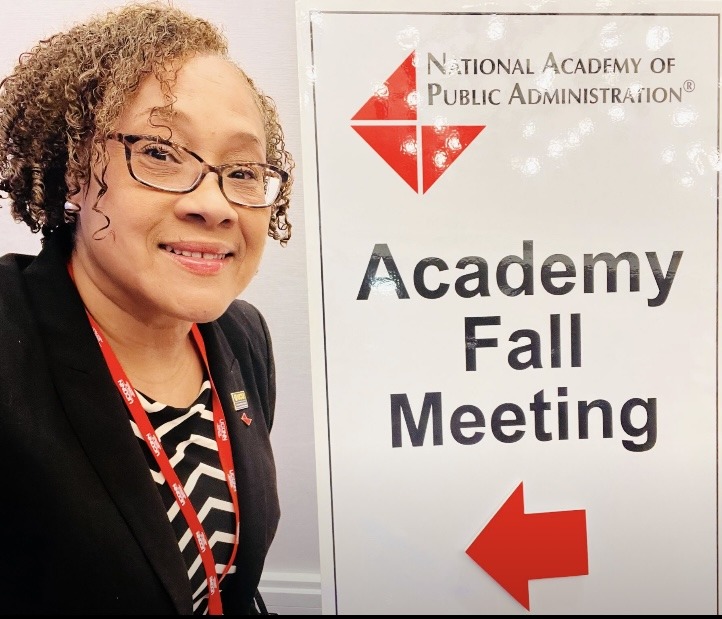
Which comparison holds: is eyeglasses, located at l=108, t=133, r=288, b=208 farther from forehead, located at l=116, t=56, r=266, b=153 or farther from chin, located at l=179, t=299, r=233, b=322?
chin, located at l=179, t=299, r=233, b=322

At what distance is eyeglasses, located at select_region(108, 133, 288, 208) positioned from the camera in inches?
37.6

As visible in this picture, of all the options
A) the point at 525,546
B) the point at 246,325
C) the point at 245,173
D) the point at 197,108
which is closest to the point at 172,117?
the point at 197,108

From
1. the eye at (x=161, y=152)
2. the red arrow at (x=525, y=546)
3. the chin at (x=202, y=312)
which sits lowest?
the red arrow at (x=525, y=546)

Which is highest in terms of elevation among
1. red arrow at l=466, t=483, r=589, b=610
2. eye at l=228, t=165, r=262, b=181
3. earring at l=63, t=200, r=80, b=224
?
eye at l=228, t=165, r=262, b=181

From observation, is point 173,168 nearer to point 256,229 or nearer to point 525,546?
point 256,229

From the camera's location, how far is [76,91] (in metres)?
0.94

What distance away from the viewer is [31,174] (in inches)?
39.8

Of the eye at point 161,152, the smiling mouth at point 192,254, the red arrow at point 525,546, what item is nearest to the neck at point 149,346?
the smiling mouth at point 192,254

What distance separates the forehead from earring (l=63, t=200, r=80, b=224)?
6.1 inches

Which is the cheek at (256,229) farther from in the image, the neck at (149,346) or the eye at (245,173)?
the neck at (149,346)

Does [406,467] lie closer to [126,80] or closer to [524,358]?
[524,358]

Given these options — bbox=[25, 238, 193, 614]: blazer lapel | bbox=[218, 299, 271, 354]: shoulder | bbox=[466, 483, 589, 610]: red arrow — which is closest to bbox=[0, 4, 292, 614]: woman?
bbox=[25, 238, 193, 614]: blazer lapel

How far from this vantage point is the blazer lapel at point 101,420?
932 millimetres

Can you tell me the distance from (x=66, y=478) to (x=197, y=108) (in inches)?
24.2
